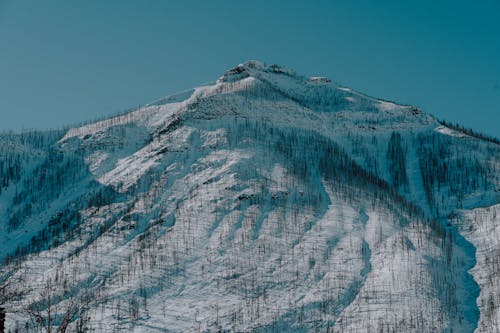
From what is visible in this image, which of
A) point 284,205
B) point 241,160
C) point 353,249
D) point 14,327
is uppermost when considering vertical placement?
point 241,160

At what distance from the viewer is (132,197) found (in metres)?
192

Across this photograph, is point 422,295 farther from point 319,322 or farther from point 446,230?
point 446,230

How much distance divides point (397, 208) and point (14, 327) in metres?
109

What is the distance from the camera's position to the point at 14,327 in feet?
400

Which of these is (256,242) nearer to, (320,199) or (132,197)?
(320,199)

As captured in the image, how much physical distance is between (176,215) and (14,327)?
5841cm

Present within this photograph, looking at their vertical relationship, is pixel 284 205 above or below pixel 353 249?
above

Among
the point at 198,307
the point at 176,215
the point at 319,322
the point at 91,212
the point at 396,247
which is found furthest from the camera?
the point at 91,212

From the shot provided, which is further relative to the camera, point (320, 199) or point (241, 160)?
point (241, 160)

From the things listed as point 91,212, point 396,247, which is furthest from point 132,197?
point 396,247

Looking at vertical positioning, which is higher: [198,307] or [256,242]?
[256,242]

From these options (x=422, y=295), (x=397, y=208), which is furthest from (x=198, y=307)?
(x=397, y=208)

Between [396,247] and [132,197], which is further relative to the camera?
[132,197]

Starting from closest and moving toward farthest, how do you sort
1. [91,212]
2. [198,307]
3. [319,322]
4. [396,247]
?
1. [319,322]
2. [198,307]
3. [396,247]
4. [91,212]
